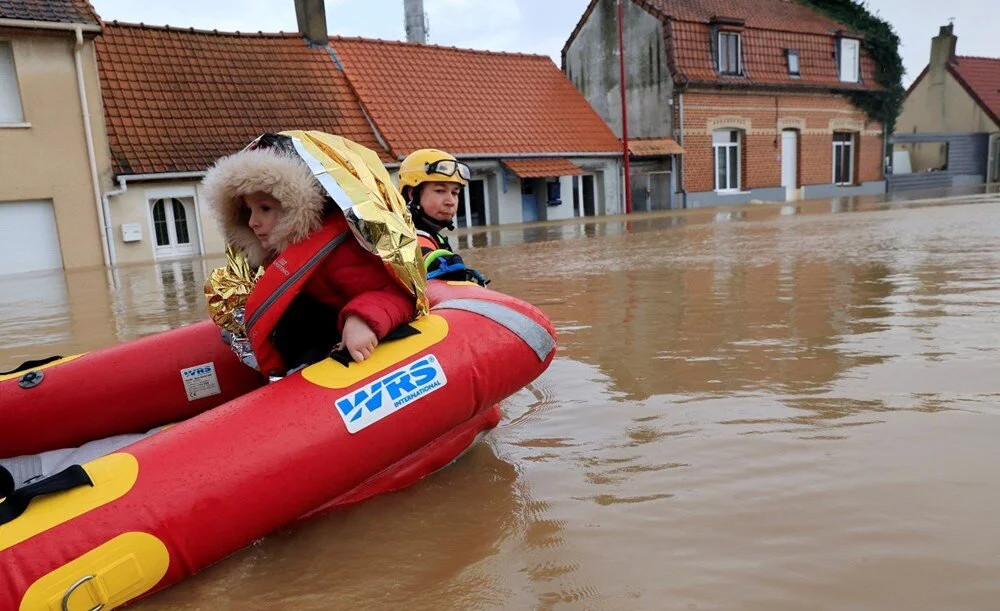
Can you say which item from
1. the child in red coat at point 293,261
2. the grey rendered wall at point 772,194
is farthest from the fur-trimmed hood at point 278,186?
the grey rendered wall at point 772,194

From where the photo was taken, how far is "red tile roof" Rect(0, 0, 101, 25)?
13230 mm

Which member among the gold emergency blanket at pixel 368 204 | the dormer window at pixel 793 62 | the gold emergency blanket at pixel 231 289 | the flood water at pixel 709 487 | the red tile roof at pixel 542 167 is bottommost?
the flood water at pixel 709 487

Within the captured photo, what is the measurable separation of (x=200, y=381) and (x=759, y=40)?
82.3 feet

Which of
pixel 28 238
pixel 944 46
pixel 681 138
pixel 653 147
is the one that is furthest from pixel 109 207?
pixel 944 46

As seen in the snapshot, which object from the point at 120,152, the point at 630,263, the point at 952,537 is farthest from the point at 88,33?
the point at 952,537

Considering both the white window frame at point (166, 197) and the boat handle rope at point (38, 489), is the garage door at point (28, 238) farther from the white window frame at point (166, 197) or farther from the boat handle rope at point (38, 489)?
the boat handle rope at point (38, 489)

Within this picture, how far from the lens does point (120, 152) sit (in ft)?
48.4

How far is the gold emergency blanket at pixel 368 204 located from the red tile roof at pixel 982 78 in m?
36.7

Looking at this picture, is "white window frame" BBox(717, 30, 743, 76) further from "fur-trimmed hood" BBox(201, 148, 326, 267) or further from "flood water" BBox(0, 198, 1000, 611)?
"fur-trimmed hood" BBox(201, 148, 326, 267)

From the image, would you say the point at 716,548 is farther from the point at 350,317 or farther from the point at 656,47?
the point at 656,47

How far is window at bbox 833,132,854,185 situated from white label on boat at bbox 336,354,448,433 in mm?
28443

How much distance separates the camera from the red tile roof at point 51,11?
13.2 metres

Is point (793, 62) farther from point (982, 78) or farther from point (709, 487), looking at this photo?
point (709, 487)

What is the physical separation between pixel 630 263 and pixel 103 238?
11.0 m
